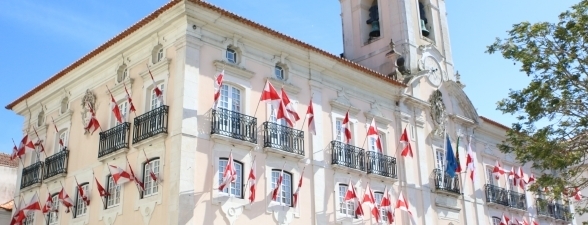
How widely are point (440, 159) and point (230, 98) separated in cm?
932

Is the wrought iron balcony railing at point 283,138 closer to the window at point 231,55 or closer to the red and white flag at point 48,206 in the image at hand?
the window at point 231,55

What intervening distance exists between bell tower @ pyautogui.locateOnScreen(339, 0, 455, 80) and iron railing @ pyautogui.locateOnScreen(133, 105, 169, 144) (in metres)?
9.37

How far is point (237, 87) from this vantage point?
56.0 ft

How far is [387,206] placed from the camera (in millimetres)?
19031

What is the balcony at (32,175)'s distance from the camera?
20391mm

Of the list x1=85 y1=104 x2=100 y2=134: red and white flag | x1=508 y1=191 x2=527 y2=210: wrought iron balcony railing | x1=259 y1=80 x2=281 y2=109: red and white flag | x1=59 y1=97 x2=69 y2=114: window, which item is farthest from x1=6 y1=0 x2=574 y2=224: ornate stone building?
x1=259 y1=80 x2=281 y2=109: red and white flag

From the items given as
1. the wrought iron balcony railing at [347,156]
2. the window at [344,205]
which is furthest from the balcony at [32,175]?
the window at [344,205]

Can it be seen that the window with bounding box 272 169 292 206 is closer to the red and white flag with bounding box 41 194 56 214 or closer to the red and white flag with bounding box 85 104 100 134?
the red and white flag with bounding box 85 104 100 134

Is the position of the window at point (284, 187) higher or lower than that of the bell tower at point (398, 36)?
lower

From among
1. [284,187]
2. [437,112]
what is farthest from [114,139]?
[437,112]

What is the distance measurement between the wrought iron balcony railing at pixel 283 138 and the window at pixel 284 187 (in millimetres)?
654

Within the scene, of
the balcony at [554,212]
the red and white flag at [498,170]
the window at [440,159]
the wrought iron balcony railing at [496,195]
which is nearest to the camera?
the window at [440,159]

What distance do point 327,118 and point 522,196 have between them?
10928mm

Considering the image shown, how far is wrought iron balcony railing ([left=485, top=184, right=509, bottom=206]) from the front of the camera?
2438 centimetres
